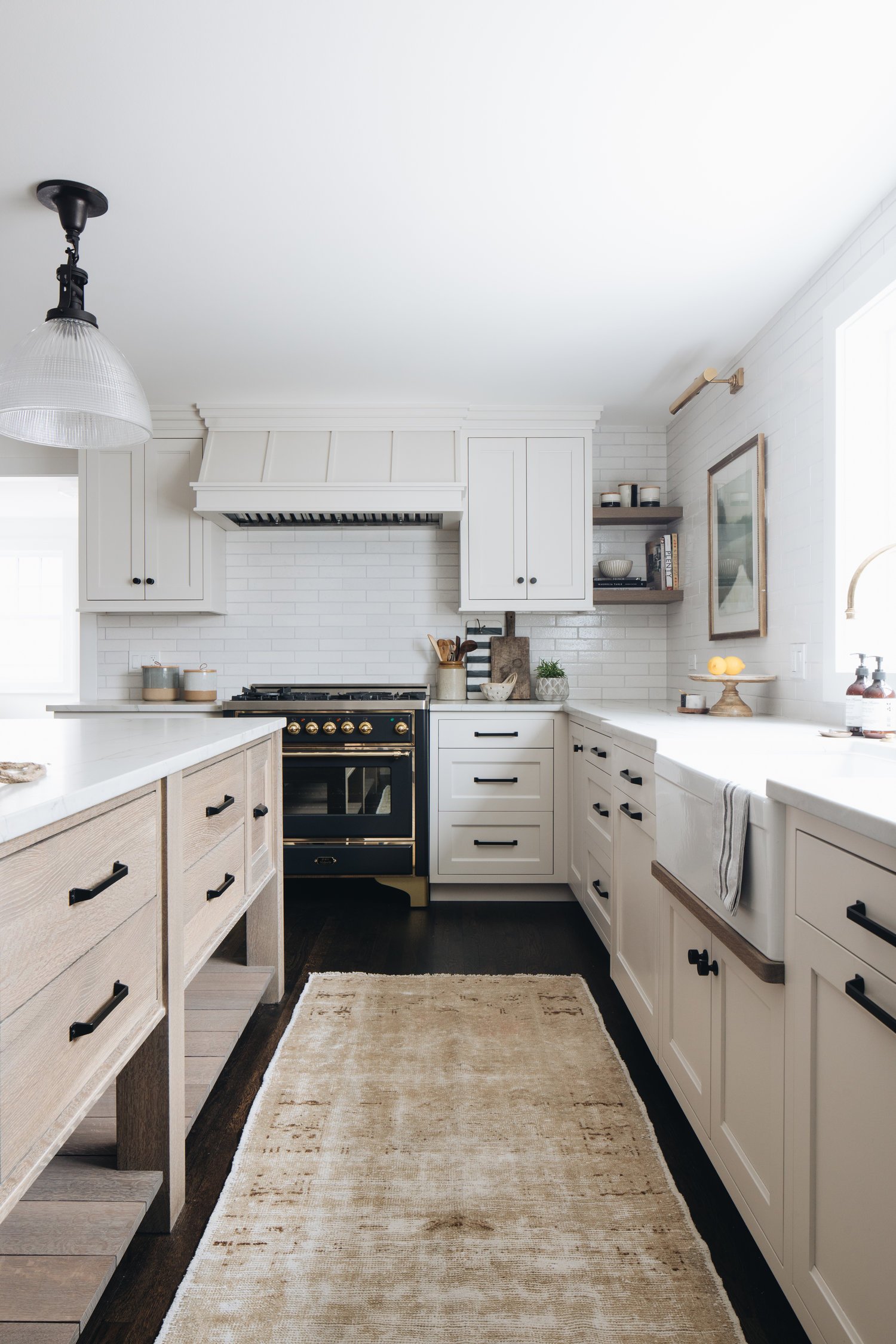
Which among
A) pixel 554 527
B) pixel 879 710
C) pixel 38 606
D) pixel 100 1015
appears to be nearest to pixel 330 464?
pixel 554 527

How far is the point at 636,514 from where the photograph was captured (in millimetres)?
3984

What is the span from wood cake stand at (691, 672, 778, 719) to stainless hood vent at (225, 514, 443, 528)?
1.70m

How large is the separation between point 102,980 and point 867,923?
41.8 inches

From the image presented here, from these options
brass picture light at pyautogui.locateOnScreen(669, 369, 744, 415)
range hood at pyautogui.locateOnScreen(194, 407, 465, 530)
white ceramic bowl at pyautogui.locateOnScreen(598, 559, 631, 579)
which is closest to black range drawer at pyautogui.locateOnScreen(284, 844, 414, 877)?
range hood at pyautogui.locateOnScreen(194, 407, 465, 530)

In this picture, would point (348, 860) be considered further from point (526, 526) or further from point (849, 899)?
point (849, 899)

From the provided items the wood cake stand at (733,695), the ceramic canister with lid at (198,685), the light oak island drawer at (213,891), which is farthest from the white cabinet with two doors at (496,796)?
the light oak island drawer at (213,891)

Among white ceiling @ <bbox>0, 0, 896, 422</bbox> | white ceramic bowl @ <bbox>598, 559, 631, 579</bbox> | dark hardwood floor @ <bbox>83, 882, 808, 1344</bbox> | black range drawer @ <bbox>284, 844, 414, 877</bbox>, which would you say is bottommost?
dark hardwood floor @ <bbox>83, 882, 808, 1344</bbox>

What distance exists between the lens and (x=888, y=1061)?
901mm

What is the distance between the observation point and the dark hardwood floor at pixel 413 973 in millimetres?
1286

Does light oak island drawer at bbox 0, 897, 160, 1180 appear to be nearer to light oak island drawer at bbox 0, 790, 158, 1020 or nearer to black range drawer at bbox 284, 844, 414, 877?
light oak island drawer at bbox 0, 790, 158, 1020

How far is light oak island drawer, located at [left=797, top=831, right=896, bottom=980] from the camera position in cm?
91

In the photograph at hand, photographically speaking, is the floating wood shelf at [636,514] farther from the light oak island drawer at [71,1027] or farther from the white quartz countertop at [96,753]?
the light oak island drawer at [71,1027]

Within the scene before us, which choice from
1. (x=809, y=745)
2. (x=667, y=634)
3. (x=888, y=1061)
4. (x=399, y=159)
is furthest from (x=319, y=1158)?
(x=667, y=634)

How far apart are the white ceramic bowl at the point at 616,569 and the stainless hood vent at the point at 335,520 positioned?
90cm
